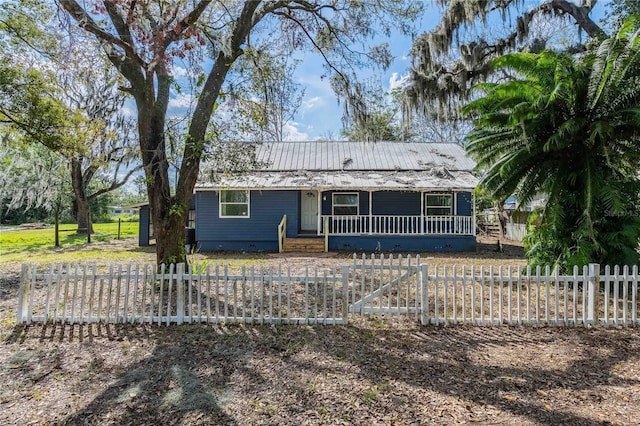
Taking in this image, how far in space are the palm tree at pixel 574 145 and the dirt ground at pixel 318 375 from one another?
2366 mm

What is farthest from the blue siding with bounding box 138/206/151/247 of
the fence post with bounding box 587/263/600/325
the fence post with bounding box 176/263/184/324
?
the fence post with bounding box 587/263/600/325

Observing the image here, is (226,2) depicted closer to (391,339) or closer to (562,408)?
(391,339)

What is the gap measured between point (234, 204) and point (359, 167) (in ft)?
19.1

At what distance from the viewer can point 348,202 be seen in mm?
15617

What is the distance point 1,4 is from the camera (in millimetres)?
8391

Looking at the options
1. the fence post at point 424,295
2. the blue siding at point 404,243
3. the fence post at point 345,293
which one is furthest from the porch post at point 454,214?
the fence post at point 345,293

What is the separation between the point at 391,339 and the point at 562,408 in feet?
6.54

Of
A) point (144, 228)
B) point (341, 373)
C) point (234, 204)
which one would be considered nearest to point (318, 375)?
point (341, 373)

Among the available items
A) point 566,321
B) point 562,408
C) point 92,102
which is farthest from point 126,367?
point 92,102

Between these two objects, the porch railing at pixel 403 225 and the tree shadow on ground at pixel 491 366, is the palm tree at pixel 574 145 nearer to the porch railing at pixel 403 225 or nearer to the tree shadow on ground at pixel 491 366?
the tree shadow on ground at pixel 491 366

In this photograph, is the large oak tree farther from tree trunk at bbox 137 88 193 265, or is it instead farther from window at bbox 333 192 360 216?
window at bbox 333 192 360 216

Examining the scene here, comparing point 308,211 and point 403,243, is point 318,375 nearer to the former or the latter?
point 403,243

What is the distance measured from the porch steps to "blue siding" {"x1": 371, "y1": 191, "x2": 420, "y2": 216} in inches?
119

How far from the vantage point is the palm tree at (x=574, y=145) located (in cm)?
620
